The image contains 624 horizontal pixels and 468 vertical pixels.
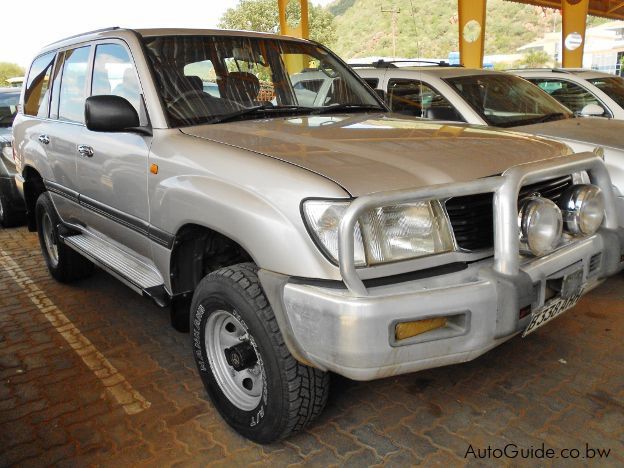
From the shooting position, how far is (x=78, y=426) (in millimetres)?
2623

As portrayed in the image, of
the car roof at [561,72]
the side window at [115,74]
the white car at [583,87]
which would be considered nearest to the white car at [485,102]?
the white car at [583,87]

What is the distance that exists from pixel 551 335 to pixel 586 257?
3.96 ft

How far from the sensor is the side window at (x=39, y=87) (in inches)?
169

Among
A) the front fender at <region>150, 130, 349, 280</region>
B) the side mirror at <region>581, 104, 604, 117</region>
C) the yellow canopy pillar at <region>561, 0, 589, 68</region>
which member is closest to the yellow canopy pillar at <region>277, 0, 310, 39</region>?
the yellow canopy pillar at <region>561, 0, 589, 68</region>

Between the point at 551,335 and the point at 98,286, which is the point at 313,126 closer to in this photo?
the point at 551,335

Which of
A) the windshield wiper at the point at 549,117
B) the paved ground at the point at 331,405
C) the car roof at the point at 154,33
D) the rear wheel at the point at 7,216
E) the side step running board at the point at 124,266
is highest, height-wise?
the car roof at the point at 154,33

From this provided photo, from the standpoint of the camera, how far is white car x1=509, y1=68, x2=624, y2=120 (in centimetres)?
611

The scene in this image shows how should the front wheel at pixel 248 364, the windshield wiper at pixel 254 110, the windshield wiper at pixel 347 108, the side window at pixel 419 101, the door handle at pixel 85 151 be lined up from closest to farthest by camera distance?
the front wheel at pixel 248 364 → the windshield wiper at pixel 254 110 → the windshield wiper at pixel 347 108 → the door handle at pixel 85 151 → the side window at pixel 419 101

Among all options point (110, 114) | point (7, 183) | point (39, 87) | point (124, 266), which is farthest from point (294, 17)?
point (110, 114)

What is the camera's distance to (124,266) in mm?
3230

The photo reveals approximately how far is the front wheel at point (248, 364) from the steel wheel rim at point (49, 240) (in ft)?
8.76

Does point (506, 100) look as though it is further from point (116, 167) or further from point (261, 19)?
point (261, 19)

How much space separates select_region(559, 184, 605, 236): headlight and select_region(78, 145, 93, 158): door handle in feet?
8.82

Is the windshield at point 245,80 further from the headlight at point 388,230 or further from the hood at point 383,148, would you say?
the headlight at point 388,230
